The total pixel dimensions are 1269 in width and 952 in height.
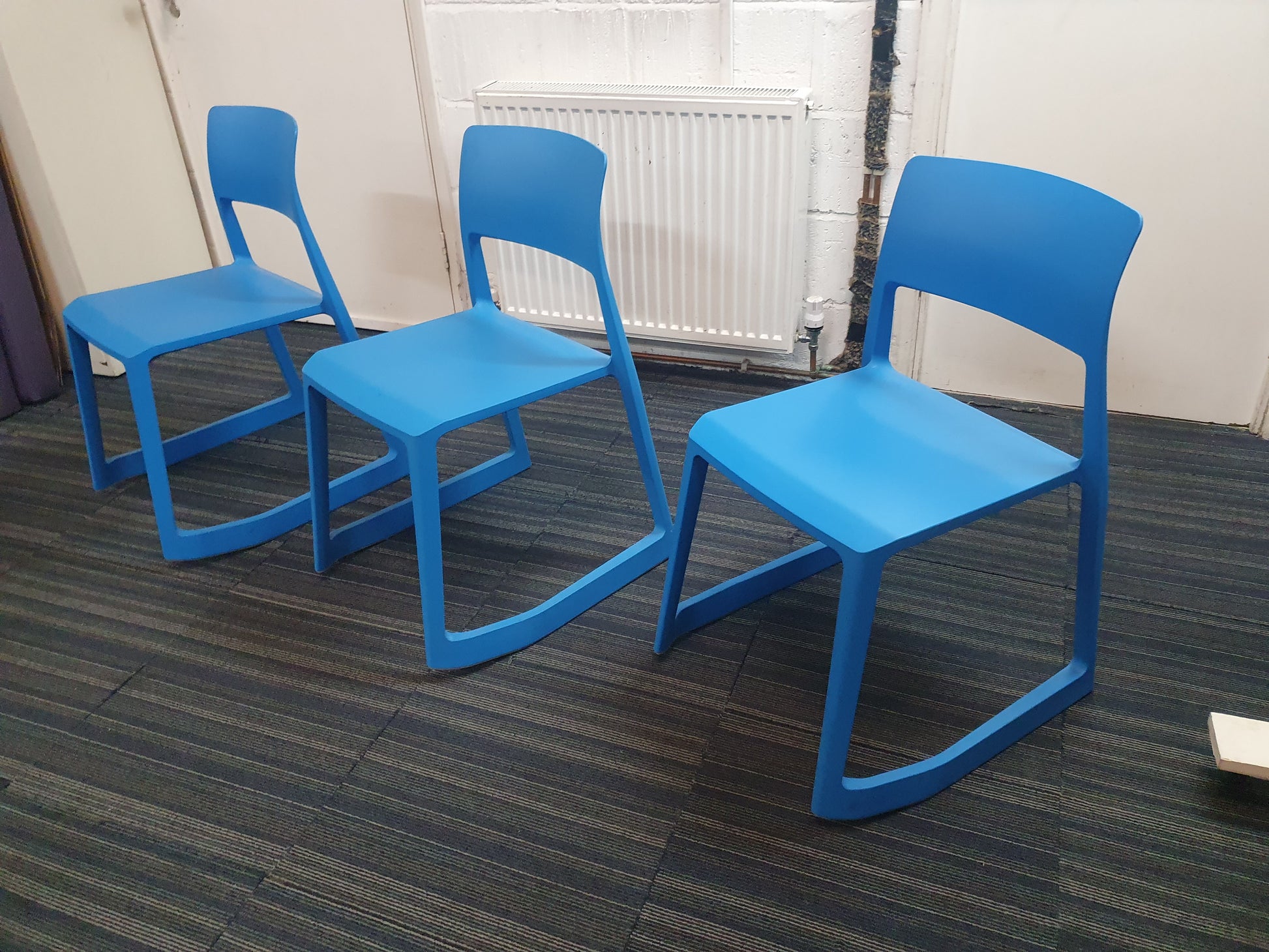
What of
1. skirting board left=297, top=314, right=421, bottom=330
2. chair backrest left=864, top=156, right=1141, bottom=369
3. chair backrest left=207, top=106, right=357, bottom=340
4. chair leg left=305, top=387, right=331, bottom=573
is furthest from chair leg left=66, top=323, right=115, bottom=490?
chair backrest left=864, top=156, right=1141, bottom=369

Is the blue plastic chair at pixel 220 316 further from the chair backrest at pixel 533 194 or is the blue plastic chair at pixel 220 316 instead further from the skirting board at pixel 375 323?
the skirting board at pixel 375 323

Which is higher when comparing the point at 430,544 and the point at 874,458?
the point at 874,458

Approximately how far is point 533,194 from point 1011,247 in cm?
78

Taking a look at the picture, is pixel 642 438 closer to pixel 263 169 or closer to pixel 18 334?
pixel 263 169

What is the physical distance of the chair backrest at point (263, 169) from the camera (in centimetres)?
180

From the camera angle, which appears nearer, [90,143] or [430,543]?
[430,543]

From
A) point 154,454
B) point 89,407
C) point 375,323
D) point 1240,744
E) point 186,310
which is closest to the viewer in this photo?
point 1240,744

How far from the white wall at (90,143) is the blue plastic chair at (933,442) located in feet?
6.57

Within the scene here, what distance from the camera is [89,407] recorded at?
1938mm

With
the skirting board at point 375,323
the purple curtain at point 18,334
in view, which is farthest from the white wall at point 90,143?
the skirting board at point 375,323

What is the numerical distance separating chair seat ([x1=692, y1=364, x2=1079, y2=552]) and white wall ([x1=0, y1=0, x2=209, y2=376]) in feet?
6.60

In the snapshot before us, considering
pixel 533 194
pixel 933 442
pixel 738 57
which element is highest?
pixel 738 57

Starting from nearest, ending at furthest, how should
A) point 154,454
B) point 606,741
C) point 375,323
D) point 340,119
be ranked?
1. point 606,741
2. point 154,454
3. point 340,119
4. point 375,323

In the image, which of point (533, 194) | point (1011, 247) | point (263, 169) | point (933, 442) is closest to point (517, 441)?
point (533, 194)
